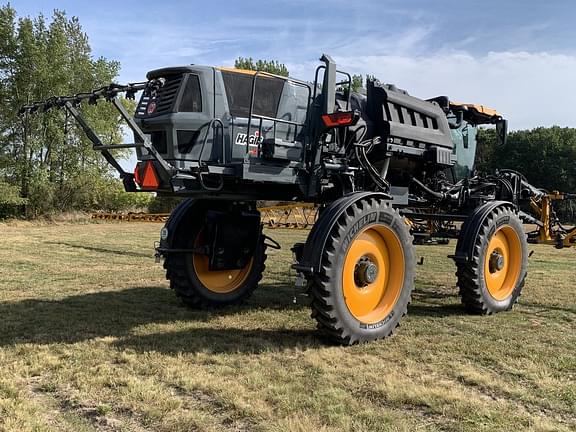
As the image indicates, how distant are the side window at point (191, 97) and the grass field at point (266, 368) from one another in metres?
2.47

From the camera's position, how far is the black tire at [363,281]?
5.49 meters

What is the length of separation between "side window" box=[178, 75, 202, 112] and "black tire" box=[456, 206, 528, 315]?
3.79m

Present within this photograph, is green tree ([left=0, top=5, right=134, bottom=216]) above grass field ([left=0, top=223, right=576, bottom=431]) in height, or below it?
above

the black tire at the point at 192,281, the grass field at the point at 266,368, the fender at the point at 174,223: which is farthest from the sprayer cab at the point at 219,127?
the grass field at the point at 266,368

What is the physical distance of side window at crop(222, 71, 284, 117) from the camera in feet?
20.1

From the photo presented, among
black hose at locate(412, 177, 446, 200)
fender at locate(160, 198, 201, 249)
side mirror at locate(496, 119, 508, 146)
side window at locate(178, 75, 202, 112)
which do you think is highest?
side mirror at locate(496, 119, 508, 146)

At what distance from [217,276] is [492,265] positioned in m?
3.81

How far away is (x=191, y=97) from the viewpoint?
585cm

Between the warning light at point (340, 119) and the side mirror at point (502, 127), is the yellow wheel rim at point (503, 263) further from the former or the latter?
the warning light at point (340, 119)

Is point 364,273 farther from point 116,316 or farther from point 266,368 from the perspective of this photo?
point 116,316

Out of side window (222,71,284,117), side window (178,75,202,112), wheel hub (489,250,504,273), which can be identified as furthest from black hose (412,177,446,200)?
side window (178,75,202,112)

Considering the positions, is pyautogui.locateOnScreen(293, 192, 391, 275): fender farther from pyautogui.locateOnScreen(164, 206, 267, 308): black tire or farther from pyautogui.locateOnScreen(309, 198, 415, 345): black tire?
pyautogui.locateOnScreen(164, 206, 267, 308): black tire

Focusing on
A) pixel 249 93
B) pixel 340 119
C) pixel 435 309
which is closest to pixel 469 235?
pixel 435 309

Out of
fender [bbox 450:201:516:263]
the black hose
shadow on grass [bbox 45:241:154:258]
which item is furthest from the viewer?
shadow on grass [bbox 45:241:154:258]
